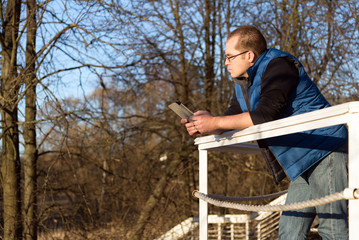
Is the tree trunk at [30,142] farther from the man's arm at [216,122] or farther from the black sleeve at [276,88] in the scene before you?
the black sleeve at [276,88]

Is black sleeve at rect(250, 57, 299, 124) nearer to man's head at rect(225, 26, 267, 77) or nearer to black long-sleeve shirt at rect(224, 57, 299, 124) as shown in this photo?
black long-sleeve shirt at rect(224, 57, 299, 124)

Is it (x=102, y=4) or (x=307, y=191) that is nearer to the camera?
(x=307, y=191)

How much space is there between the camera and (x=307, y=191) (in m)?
2.08

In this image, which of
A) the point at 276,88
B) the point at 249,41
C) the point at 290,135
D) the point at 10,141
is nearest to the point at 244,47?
the point at 249,41

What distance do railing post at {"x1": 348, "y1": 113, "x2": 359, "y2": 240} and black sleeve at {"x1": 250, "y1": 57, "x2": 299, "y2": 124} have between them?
478mm

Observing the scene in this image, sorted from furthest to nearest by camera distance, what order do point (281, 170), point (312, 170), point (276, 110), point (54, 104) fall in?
point (54, 104)
point (281, 170)
point (312, 170)
point (276, 110)

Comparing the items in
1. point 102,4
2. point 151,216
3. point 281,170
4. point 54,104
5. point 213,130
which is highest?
point 102,4

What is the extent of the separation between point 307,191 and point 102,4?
3447mm

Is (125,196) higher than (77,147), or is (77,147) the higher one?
(77,147)

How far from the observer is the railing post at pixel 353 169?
139 centimetres

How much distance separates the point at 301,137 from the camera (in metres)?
1.98

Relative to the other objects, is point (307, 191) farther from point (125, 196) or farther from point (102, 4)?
point (125, 196)

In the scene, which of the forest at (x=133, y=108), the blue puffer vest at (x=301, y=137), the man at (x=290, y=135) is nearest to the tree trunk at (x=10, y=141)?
the forest at (x=133, y=108)

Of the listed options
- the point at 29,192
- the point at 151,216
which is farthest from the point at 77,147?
the point at 151,216
